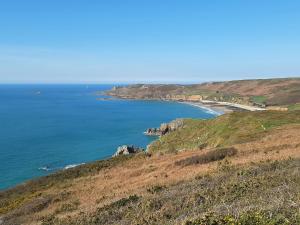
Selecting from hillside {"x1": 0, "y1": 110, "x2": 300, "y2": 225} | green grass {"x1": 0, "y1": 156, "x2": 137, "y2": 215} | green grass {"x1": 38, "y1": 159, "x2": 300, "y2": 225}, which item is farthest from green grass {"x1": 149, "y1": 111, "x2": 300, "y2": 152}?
green grass {"x1": 38, "y1": 159, "x2": 300, "y2": 225}

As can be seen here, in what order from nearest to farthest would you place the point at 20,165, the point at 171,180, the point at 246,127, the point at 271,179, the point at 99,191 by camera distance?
1. the point at 271,179
2. the point at 171,180
3. the point at 99,191
4. the point at 246,127
5. the point at 20,165

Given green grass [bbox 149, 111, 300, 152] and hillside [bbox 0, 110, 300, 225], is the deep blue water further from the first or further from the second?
hillside [bbox 0, 110, 300, 225]

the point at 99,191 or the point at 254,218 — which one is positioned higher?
the point at 254,218

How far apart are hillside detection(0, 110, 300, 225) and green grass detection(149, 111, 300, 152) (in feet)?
3.12

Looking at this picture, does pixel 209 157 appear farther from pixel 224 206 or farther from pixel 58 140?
pixel 58 140

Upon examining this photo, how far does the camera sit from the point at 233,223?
932cm

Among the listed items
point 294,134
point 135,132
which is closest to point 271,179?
point 294,134

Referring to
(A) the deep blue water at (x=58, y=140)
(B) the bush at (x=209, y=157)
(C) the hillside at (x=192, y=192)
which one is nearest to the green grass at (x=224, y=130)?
(C) the hillside at (x=192, y=192)

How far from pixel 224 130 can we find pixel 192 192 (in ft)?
141

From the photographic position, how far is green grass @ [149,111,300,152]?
52.4 meters

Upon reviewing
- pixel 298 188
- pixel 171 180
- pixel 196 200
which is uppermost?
pixel 298 188

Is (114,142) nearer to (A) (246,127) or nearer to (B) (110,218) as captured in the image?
(A) (246,127)

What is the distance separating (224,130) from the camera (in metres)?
59.3

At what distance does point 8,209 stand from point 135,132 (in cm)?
9303
